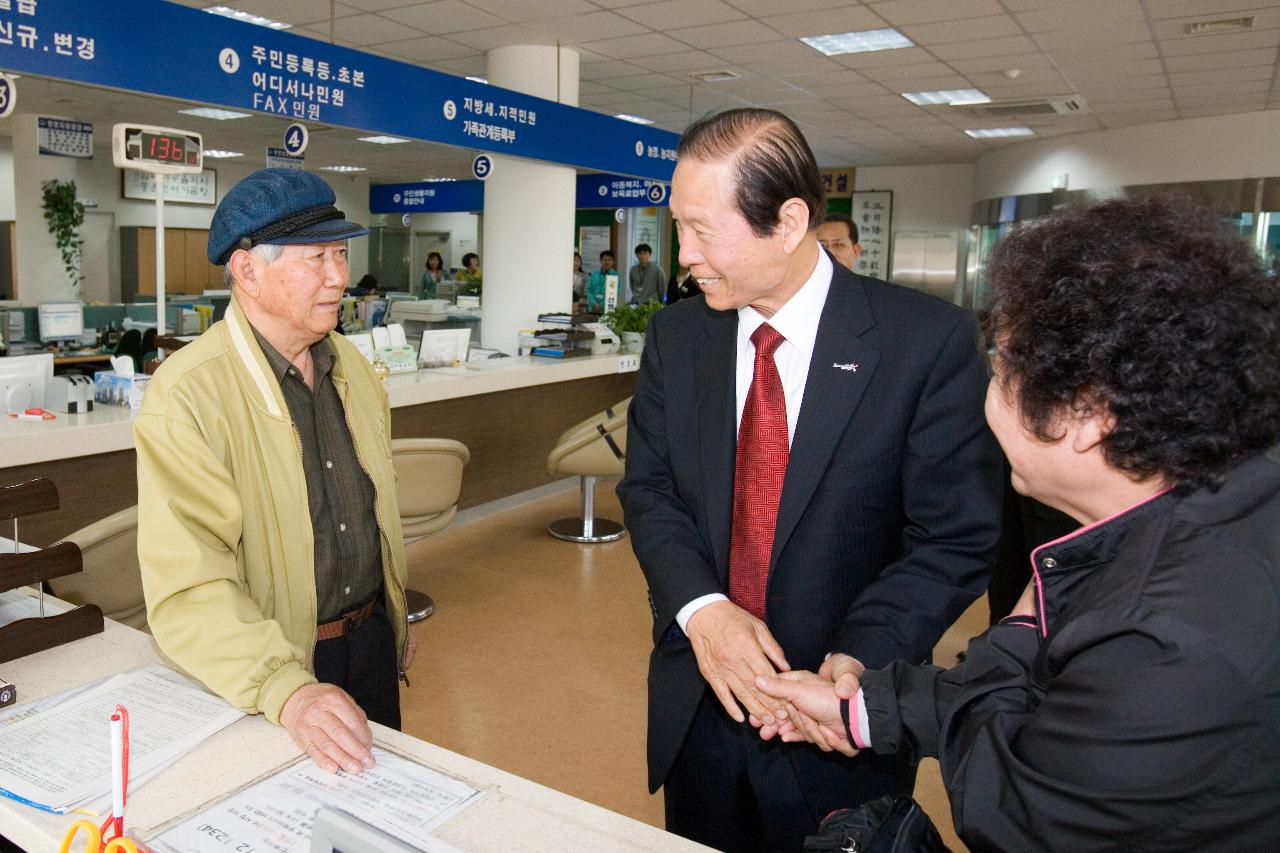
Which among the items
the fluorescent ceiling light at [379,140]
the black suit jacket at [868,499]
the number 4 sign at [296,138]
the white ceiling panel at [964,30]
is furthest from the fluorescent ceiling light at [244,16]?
the black suit jacket at [868,499]

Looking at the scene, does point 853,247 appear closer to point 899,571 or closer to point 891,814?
point 899,571

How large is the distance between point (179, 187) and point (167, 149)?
14.2 m

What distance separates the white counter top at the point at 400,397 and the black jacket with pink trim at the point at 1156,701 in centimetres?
289

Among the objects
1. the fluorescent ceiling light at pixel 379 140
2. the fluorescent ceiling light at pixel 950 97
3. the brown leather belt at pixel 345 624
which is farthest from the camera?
the fluorescent ceiling light at pixel 379 140

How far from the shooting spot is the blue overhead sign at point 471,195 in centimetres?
1019

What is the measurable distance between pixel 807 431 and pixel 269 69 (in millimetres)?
4270

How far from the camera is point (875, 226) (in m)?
15.9

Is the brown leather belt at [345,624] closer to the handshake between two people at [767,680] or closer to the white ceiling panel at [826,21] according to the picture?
the handshake between two people at [767,680]

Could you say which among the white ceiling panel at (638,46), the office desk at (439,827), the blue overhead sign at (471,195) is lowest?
the office desk at (439,827)

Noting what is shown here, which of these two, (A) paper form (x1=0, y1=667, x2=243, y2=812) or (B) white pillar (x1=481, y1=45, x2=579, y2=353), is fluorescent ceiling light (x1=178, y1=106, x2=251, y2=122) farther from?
(A) paper form (x1=0, y1=667, x2=243, y2=812)

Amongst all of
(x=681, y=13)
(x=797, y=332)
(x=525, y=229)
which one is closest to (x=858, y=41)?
(x=681, y=13)

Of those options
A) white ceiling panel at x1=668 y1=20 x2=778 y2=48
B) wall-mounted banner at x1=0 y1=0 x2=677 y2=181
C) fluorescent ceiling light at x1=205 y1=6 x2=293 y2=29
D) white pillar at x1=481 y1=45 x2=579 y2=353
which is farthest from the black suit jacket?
fluorescent ceiling light at x1=205 y1=6 x2=293 y2=29

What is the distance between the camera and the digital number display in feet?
12.5

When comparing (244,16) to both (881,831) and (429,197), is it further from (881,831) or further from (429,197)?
(429,197)
